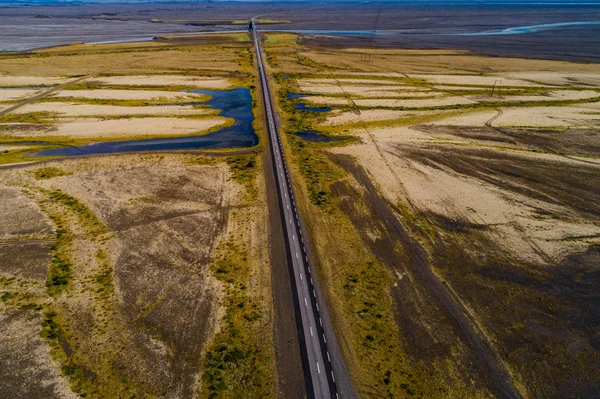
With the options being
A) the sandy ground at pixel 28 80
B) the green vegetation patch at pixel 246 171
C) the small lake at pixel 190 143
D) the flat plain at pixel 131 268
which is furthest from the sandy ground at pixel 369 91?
the sandy ground at pixel 28 80

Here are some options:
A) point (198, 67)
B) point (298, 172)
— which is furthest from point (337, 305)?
point (198, 67)

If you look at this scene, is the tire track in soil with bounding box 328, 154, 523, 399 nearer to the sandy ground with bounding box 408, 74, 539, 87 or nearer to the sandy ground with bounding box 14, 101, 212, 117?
the sandy ground with bounding box 14, 101, 212, 117

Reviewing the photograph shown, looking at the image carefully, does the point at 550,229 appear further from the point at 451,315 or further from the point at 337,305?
the point at 337,305

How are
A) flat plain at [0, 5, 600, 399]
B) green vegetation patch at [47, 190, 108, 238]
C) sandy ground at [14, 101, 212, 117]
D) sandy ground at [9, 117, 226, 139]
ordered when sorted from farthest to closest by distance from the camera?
1. sandy ground at [14, 101, 212, 117]
2. sandy ground at [9, 117, 226, 139]
3. green vegetation patch at [47, 190, 108, 238]
4. flat plain at [0, 5, 600, 399]

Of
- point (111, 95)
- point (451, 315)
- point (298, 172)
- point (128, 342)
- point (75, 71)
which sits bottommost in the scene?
point (451, 315)

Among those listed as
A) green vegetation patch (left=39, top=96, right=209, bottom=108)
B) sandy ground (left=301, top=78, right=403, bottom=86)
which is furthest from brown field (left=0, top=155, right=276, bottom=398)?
sandy ground (left=301, top=78, right=403, bottom=86)

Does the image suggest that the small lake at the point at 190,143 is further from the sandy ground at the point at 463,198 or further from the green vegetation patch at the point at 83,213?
the sandy ground at the point at 463,198

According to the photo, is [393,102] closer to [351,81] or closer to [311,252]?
[351,81]
